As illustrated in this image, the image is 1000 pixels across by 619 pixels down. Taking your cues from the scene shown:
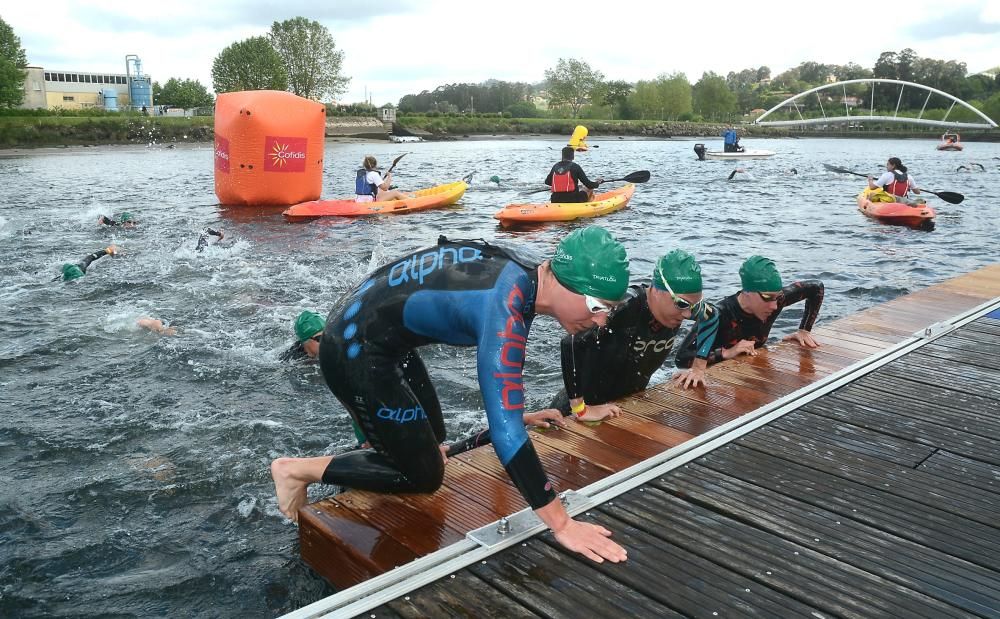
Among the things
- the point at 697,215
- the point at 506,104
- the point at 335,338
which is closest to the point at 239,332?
the point at 335,338

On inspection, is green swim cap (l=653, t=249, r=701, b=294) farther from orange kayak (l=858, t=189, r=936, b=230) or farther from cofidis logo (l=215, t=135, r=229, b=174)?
cofidis logo (l=215, t=135, r=229, b=174)

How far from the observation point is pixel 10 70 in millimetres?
57531

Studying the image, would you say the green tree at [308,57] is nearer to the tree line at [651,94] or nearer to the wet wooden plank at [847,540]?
the tree line at [651,94]

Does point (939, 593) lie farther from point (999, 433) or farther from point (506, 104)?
point (506, 104)

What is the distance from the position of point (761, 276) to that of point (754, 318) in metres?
0.66

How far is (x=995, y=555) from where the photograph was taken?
300cm

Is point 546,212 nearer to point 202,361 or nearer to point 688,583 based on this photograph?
point 202,361

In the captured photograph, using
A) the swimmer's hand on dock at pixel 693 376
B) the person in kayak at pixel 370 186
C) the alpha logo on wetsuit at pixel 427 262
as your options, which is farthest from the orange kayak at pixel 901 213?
the alpha logo on wetsuit at pixel 427 262

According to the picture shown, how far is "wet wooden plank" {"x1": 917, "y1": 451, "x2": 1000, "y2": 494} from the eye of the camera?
3.64 m

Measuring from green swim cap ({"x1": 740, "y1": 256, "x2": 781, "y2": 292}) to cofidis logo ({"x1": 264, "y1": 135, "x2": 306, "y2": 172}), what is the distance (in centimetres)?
1520

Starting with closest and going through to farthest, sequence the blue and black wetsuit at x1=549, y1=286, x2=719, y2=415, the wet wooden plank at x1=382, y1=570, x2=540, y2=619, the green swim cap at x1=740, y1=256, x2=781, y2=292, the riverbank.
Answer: the wet wooden plank at x1=382, y1=570, x2=540, y2=619, the blue and black wetsuit at x1=549, y1=286, x2=719, y2=415, the green swim cap at x1=740, y1=256, x2=781, y2=292, the riverbank

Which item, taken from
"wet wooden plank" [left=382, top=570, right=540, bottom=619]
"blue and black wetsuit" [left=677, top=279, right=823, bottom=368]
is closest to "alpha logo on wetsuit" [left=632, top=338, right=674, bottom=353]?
"blue and black wetsuit" [left=677, top=279, right=823, bottom=368]

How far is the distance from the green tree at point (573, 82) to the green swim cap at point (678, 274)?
435 ft

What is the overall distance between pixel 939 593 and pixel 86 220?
745 inches
